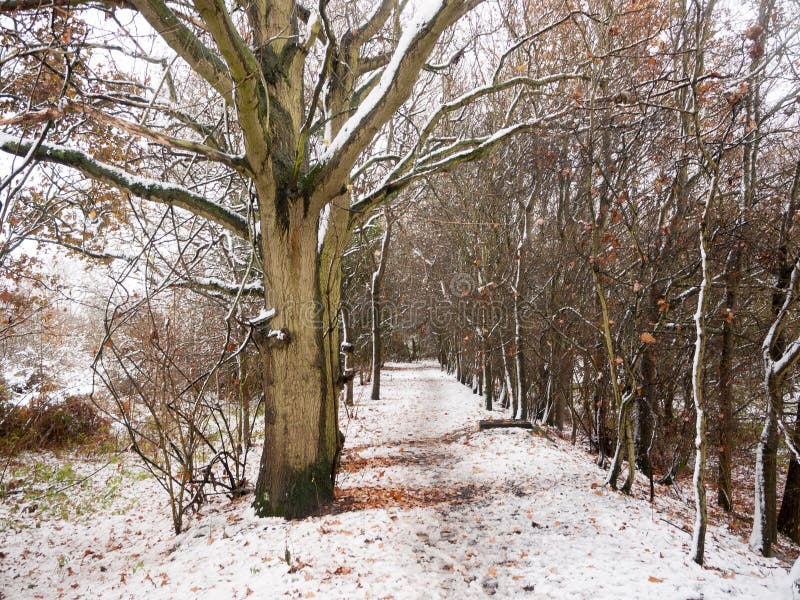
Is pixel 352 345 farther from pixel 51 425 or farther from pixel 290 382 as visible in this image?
pixel 51 425

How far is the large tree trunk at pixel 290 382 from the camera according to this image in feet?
14.9

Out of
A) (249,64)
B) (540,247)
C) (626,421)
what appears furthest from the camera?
(540,247)

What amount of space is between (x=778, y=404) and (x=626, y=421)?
4.86 feet

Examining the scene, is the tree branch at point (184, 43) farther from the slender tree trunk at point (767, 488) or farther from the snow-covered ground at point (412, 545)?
the slender tree trunk at point (767, 488)

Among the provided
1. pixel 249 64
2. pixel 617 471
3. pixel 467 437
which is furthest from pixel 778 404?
pixel 249 64

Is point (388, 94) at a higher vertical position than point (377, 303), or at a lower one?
higher

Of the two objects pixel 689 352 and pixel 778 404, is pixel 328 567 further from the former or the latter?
pixel 689 352

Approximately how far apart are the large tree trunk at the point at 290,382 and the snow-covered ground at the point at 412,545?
0.34 metres

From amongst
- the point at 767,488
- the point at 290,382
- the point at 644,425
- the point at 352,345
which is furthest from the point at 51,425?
the point at 767,488

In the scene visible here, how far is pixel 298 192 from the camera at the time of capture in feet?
14.6

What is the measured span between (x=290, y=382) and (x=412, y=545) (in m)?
2.00

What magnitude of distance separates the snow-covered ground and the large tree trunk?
0.34m

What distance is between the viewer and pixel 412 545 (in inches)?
155

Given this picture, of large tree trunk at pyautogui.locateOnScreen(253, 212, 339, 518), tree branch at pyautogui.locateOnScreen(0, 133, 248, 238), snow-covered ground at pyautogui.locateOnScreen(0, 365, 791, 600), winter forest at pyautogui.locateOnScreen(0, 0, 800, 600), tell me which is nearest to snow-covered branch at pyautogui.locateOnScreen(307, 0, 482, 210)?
winter forest at pyautogui.locateOnScreen(0, 0, 800, 600)
